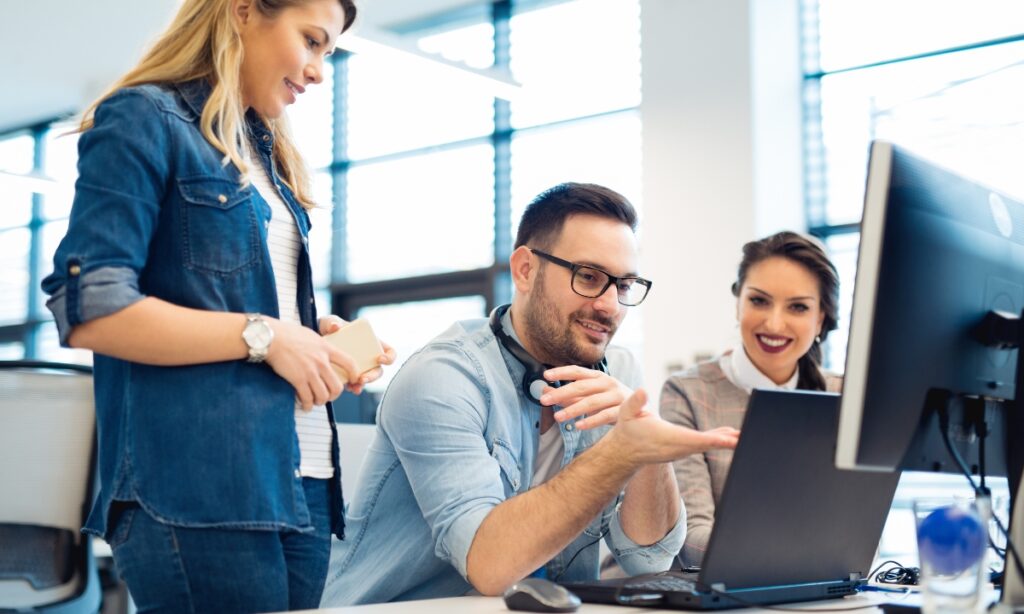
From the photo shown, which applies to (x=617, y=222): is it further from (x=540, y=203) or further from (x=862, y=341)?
(x=862, y=341)

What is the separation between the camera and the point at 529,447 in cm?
174

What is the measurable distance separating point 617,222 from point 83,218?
931 mm

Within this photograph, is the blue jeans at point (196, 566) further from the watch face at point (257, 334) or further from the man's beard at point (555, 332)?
the man's beard at point (555, 332)

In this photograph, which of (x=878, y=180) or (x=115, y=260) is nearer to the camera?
(x=878, y=180)

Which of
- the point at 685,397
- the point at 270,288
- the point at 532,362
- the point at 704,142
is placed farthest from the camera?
the point at 704,142

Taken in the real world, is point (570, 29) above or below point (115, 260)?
above

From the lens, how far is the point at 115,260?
120cm

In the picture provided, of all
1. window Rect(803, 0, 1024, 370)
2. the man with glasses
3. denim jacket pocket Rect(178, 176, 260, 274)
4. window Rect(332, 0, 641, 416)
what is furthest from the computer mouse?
window Rect(332, 0, 641, 416)

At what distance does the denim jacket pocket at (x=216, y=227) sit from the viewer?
1.30 m

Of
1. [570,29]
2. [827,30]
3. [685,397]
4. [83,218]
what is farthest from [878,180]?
[570,29]

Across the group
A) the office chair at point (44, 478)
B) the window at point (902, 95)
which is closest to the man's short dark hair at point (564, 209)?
the office chair at point (44, 478)

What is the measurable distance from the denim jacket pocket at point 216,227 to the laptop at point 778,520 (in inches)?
22.8

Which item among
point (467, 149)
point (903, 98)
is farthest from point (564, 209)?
point (467, 149)

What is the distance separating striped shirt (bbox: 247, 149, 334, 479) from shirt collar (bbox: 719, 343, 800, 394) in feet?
4.32
